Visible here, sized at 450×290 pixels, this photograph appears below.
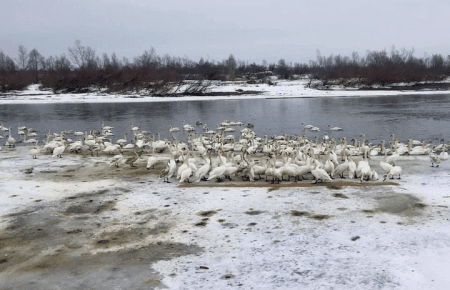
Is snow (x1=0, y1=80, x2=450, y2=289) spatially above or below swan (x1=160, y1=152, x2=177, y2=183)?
below

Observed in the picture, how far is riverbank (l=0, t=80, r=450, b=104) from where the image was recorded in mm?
52656

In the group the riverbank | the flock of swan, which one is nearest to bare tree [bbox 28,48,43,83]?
the riverbank

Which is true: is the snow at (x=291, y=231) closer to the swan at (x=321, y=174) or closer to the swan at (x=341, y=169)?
the swan at (x=321, y=174)

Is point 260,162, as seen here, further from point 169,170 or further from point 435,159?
point 435,159

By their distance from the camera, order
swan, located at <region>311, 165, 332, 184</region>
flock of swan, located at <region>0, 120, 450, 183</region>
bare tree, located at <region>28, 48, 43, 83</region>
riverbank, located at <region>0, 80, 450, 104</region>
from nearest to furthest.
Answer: swan, located at <region>311, 165, 332, 184</region>, flock of swan, located at <region>0, 120, 450, 183</region>, riverbank, located at <region>0, 80, 450, 104</region>, bare tree, located at <region>28, 48, 43, 83</region>

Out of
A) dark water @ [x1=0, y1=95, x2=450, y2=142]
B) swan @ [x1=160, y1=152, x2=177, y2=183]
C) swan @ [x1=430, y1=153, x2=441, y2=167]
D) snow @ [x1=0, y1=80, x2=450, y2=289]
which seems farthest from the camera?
dark water @ [x1=0, y1=95, x2=450, y2=142]

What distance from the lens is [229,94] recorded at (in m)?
57.2

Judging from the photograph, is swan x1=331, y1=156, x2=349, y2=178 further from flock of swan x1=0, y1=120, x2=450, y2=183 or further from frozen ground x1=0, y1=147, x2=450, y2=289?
frozen ground x1=0, y1=147, x2=450, y2=289

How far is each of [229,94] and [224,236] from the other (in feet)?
168

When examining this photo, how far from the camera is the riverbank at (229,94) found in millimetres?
52656

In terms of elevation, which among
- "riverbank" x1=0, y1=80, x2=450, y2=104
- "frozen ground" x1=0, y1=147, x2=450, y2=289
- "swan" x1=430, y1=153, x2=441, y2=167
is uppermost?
"riverbank" x1=0, y1=80, x2=450, y2=104

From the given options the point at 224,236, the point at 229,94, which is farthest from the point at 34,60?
the point at 224,236

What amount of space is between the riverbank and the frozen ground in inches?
1693

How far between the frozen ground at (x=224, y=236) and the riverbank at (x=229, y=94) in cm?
4300
